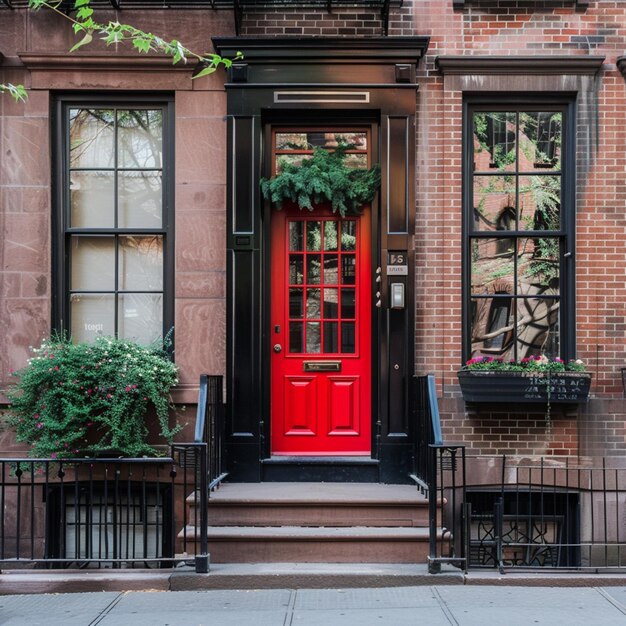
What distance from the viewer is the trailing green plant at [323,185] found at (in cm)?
805

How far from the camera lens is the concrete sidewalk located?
18.9ft

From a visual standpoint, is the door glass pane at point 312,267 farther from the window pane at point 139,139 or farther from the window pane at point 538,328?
the window pane at point 538,328

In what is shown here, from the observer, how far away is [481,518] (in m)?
8.03

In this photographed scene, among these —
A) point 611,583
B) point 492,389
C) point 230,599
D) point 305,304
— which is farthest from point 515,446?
point 230,599

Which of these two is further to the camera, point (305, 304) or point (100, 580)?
point (305, 304)

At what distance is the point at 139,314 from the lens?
334 inches

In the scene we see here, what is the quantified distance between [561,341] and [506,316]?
605mm

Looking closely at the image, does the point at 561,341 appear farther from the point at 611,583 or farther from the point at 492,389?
the point at 611,583

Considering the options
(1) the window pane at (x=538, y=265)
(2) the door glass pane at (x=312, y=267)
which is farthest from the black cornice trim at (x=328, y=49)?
(1) the window pane at (x=538, y=265)

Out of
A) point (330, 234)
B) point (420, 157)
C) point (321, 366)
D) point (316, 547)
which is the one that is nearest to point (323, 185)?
point (330, 234)

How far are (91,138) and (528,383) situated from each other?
5045 millimetres

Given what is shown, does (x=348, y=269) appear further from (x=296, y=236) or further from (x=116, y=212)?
(x=116, y=212)

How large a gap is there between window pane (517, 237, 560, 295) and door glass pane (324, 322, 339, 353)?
76.2 inches

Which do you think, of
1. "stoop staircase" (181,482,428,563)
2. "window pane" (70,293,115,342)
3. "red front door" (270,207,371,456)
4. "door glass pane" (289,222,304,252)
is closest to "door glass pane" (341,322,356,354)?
"red front door" (270,207,371,456)
